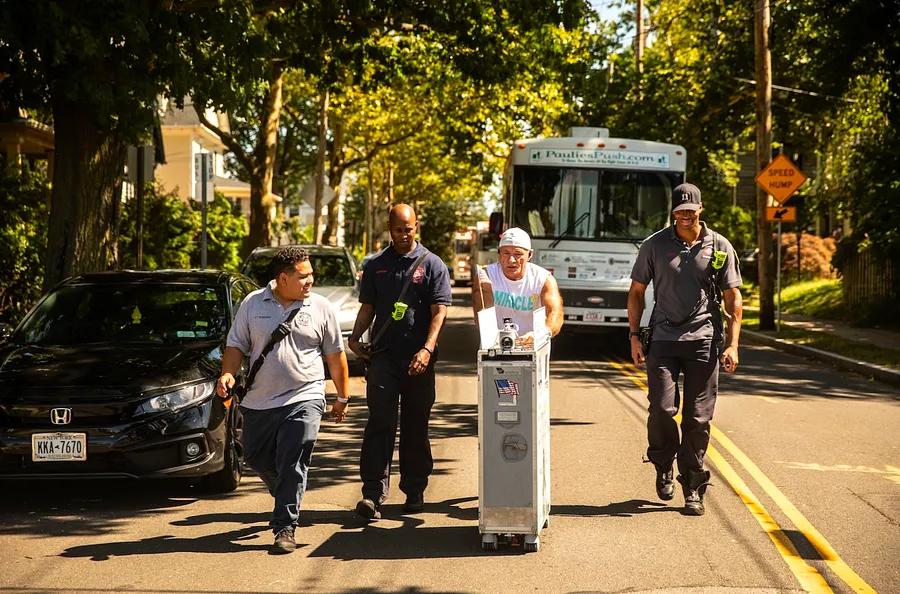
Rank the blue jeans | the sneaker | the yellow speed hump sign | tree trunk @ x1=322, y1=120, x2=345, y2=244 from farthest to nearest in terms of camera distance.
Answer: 1. tree trunk @ x1=322, y1=120, x2=345, y2=244
2. the yellow speed hump sign
3. the sneaker
4. the blue jeans

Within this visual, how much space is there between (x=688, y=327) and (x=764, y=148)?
18.0m

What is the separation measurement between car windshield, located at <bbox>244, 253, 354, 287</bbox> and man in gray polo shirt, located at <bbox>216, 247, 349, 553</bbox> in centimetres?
1008

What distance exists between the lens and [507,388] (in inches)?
263

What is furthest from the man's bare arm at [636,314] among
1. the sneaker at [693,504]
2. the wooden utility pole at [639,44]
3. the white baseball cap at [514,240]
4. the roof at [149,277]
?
the wooden utility pole at [639,44]

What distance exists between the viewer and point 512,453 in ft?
21.9

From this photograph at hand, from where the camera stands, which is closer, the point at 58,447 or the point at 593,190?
the point at 58,447

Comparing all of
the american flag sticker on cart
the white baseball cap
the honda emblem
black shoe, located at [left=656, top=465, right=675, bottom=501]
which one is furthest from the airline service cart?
the honda emblem

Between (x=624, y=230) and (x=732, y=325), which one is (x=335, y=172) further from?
(x=732, y=325)

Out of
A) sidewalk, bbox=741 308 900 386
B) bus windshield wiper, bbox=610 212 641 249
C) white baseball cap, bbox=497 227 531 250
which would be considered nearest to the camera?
white baseball cap, bbox=497 227 531 250

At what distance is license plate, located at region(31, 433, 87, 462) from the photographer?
300 inches

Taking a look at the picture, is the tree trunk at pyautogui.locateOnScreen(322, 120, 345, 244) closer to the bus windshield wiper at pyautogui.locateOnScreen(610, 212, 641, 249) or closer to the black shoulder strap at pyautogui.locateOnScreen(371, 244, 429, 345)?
the bus windshield wiper at pyautogui.locateOnScreen(610, 212, 641, 249)

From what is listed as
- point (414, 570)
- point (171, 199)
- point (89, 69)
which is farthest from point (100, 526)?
point (171, 199)

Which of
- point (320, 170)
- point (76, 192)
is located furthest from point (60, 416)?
point (320, 170)

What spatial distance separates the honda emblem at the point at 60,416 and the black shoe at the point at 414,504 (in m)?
2.13
